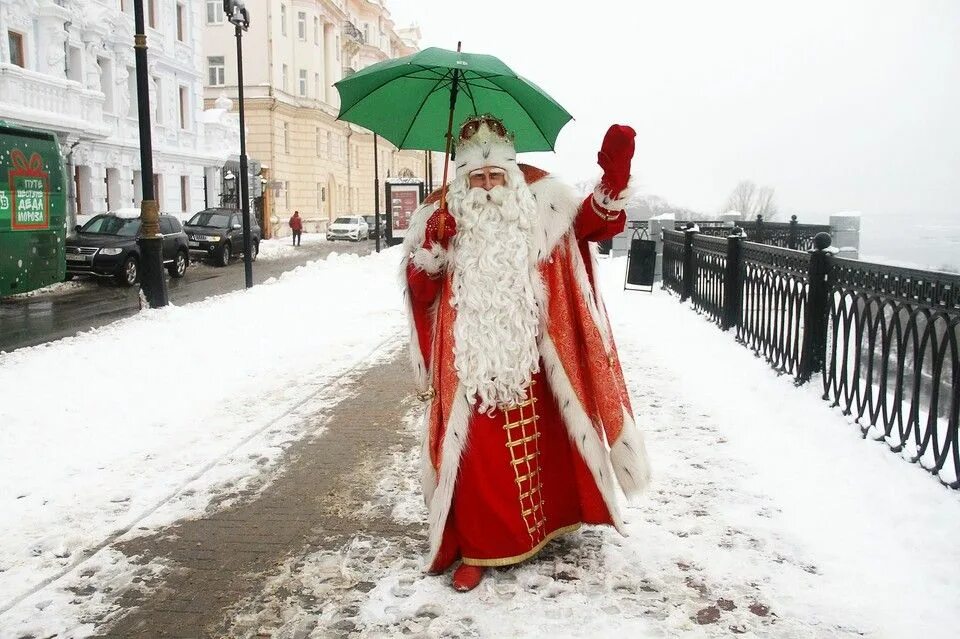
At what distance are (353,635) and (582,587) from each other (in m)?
1.04

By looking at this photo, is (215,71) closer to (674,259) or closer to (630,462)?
(674,259)

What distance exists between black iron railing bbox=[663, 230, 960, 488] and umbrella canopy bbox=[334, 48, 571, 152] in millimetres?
2424

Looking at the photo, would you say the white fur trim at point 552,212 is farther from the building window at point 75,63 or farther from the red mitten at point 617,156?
the building window at point 75,63

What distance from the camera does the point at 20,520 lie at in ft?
14.0

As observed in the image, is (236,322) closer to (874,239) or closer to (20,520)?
(20,520)

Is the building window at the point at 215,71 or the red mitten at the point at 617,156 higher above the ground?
the building window at the point at 215,71

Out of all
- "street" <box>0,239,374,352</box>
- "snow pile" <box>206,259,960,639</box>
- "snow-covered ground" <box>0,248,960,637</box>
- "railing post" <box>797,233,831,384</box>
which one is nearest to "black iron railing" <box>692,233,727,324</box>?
"snow-covered ground" <box>0,248,960,637</box>

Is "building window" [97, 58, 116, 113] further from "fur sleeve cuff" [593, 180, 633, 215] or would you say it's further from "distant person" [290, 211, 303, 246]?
"fur sleeve cuff" [593, 180, 633, 215]

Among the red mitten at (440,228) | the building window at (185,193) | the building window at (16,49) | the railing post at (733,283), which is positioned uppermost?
the building window at (16,49)

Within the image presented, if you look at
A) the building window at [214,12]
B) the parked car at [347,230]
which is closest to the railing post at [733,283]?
the parked car at [347,230]

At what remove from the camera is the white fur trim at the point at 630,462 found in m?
3.51

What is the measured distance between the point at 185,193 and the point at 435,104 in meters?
31.6

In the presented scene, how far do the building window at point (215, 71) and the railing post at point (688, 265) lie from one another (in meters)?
41.4

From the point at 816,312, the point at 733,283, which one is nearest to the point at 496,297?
the point at 816,312
